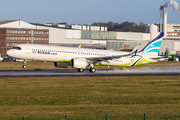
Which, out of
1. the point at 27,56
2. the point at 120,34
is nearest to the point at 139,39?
the point at 120,34

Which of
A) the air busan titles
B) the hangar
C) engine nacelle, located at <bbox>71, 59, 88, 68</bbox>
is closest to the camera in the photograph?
the air busan titles

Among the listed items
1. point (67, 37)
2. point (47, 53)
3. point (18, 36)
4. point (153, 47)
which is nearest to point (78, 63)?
point (47, 53)

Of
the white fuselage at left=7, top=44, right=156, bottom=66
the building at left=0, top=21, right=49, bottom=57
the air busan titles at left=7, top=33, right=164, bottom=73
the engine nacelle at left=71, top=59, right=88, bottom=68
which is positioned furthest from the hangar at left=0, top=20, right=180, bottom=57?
the engine nacelle at left=71, top=59, right=88, bottom=68

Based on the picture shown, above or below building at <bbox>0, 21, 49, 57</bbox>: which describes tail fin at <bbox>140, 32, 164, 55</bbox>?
below

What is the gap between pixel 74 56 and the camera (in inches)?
1983

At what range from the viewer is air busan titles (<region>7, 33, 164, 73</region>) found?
48344mm

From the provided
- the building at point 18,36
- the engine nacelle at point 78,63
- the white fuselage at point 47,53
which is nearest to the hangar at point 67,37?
the building at point 18,36

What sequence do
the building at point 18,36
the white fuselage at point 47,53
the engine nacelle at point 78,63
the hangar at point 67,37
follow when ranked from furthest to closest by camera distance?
the hangar at point 67,37, the building at point 18,36, the engine nacelle at point 78,63, the white fuselage at point 47,53

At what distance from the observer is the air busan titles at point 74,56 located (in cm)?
4834

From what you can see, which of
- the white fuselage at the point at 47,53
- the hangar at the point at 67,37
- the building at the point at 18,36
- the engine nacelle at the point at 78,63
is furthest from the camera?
the hangar at the point at 67,37

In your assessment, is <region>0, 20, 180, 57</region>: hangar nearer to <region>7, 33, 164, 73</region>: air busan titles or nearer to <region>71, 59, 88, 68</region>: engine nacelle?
<region>7, 33, 164, 73</region>: air busan titles

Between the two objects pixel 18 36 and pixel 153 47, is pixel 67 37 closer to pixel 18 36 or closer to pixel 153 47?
pixel 18 36

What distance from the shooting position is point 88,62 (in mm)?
51500

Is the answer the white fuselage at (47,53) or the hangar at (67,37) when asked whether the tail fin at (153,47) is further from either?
the hangar at (67,37)
